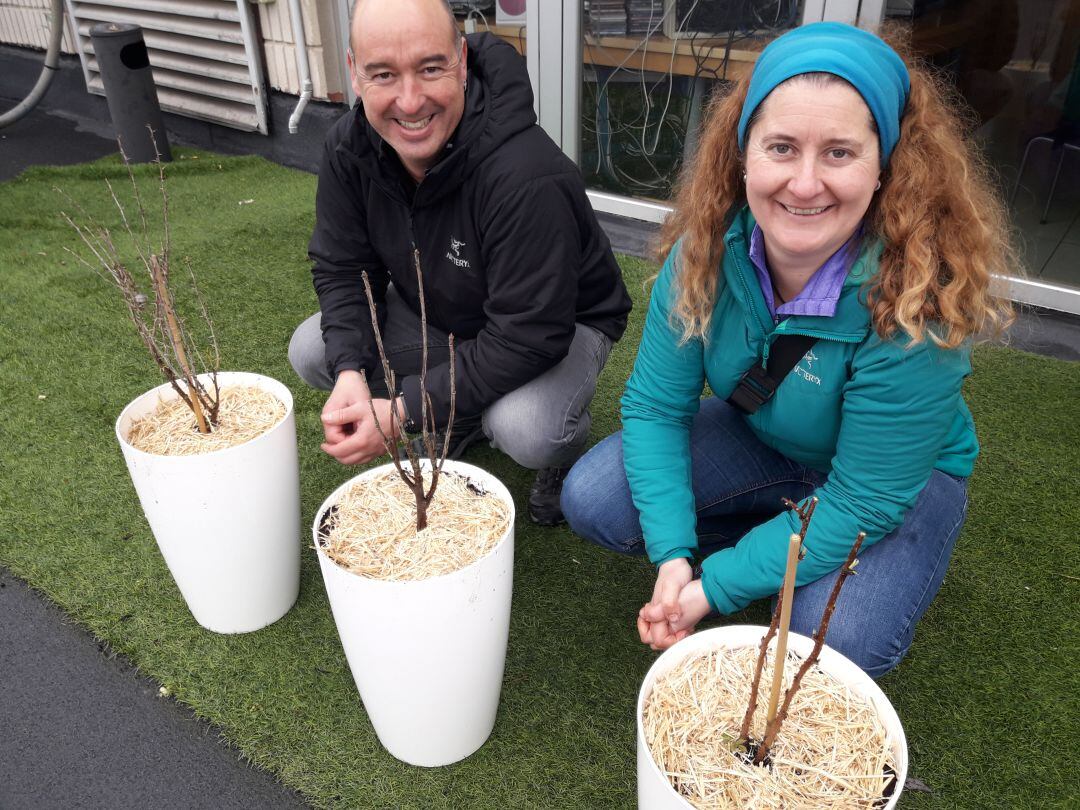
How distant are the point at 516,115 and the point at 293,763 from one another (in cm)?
143

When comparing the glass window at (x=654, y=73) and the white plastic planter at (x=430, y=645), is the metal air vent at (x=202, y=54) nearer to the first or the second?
the glass window at (x=654, y=73)

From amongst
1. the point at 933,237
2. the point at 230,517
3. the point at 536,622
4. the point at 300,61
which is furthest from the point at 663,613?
the point at 300,61

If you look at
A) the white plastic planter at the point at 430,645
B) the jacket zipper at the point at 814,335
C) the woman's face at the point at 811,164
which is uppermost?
the woman's face at the point at 811,164

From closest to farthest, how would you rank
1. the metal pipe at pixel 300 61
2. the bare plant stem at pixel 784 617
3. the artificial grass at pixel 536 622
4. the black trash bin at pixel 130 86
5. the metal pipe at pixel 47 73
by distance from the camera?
the bare plant stem at pixel 784 617 → the artificial grass at pixel 536 622 → the metal pipe at pixel 300 61 → the black trash bin at pixel 130 86 → the metal pipe at pixel 47 73

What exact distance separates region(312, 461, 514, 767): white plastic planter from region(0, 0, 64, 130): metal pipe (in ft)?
19.7

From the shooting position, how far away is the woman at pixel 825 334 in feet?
4.07

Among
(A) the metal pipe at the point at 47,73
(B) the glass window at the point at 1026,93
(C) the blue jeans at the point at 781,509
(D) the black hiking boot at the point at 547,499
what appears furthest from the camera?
(A) the metal pipe at the point at 47,73

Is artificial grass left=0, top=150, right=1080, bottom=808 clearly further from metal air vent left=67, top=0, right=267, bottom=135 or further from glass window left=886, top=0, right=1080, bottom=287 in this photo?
metal air vent left=67, top=0, right=267, bottom=135

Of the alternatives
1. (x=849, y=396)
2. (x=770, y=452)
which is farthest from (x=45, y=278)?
(x=849, y=396)

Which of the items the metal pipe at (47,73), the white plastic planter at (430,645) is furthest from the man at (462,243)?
the metal pipe at (47,73)

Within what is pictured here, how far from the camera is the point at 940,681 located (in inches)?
67.8

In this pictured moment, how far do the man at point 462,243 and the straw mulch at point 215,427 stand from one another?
5.5 inches

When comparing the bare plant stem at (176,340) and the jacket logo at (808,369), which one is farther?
the bare plant stem at (176,340)

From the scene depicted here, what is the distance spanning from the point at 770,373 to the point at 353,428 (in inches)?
37.6
